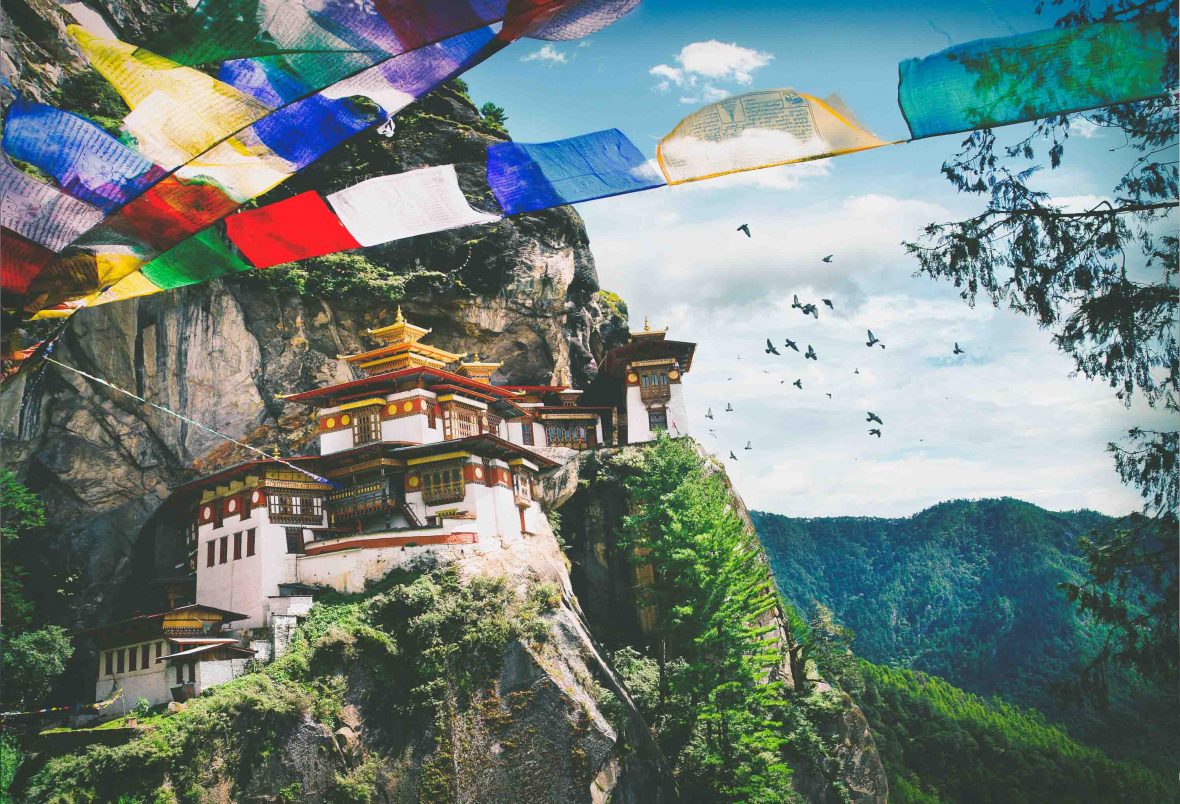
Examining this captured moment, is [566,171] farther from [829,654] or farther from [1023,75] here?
[829,654]

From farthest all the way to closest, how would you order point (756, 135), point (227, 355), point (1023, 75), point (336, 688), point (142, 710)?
point (227, 355) → point (336, 688) → point (142, 710) → point (756, 135) → point (1023, 75)

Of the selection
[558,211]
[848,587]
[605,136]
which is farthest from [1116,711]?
[605,136]

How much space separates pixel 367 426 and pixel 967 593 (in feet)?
214

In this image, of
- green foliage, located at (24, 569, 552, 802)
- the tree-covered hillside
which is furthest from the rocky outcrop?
the tree-covered hillside

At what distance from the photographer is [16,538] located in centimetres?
2733

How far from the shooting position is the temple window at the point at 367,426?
3141 cm

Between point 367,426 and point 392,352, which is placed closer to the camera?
point 367,426

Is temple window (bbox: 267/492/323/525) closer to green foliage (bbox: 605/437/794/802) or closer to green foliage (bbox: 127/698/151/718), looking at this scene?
green foliage (bbox: 127/698/151/718)

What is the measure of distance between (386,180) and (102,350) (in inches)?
988

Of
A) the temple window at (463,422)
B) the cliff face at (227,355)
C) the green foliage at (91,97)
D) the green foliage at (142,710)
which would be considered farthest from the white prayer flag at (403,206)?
the green foliage at (91,97)

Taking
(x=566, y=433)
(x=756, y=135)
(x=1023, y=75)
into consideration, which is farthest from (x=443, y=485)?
(x=1023, y=75)

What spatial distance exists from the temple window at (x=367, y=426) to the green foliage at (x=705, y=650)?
903cm

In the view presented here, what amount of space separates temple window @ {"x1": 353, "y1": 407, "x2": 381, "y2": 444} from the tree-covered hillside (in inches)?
1974

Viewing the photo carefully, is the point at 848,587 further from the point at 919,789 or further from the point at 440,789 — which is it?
the point at 440,789
